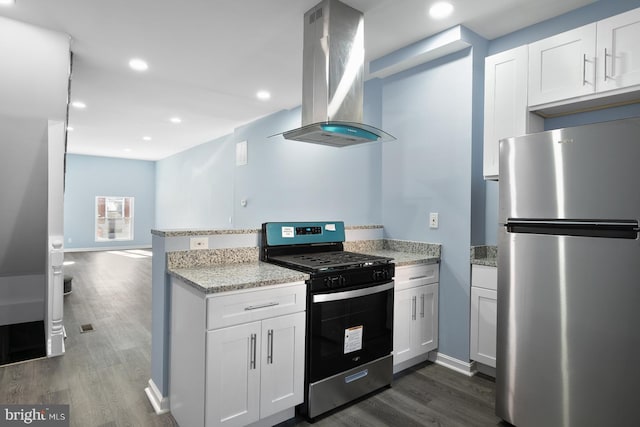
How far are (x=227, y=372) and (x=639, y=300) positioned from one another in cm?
194

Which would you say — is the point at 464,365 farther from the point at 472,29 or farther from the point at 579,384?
the point at 472,29

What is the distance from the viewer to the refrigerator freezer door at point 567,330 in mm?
1625

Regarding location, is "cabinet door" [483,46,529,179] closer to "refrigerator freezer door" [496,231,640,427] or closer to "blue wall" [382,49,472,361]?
"blue wall" [382,49,472,361]

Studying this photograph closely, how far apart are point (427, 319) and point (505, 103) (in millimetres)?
1732

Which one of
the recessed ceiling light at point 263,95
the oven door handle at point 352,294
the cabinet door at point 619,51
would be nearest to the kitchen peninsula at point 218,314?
the oven door handle at point 352,294

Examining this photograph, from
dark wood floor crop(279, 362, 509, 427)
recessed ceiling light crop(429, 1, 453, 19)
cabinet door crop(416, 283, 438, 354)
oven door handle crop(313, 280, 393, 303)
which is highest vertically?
recessed ceiling light crop(429, 1, 453, 19)

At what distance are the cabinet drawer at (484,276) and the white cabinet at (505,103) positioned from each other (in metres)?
0.69

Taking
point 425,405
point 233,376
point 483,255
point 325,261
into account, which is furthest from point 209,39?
point 425,405

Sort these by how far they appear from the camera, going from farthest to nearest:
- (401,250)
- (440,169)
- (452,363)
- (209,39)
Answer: (401,250) < (209,39) < (440,169) < (452,363)

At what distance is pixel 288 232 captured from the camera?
2.58 m

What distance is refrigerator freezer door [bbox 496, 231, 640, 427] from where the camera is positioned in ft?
5.33

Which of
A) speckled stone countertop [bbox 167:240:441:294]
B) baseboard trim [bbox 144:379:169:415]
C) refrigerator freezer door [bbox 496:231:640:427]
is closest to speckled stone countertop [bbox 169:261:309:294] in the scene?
speckled stone countertop [bbox 167:240:441:294]

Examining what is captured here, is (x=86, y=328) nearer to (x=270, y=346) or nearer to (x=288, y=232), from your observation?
(x=288, y=232)

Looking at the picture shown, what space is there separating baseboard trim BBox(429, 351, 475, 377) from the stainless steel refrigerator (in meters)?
0.69
